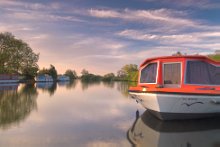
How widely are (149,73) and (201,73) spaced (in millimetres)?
3204

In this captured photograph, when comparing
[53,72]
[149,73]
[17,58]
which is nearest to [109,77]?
[53,72]

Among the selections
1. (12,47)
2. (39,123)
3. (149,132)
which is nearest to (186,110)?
A: (149,132)

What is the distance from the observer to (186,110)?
14.1m

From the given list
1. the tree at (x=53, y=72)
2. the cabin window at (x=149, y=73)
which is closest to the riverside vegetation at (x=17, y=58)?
the tree at (x=53, y=72)

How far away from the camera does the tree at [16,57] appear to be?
258ft

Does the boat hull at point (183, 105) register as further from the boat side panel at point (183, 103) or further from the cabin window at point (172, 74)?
the cabin window at point (172, 74)

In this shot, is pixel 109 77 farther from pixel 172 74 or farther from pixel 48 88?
pixel 172 74

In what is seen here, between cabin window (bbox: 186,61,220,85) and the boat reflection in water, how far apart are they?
6.93 ft

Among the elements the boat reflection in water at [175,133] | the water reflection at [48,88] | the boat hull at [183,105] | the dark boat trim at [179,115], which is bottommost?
→ the water reflection at [48,88]

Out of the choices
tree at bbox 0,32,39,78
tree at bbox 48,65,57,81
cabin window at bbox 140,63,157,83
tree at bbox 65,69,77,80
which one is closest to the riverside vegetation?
tree at bbox 0,32,39,78

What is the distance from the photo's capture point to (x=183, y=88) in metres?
14.2

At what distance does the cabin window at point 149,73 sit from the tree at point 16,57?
65892 millimetres

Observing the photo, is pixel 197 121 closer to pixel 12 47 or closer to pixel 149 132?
pixel 149 132

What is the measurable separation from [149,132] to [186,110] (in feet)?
9.02
